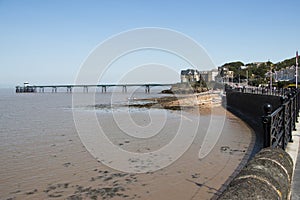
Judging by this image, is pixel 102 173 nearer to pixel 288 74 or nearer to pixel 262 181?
pixel 262 181

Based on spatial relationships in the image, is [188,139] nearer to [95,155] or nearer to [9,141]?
[95,155]

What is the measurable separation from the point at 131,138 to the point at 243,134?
6167 millimetres

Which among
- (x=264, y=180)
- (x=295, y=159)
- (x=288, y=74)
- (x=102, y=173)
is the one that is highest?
(x=288, y=74)

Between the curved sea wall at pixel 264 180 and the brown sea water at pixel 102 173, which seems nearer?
the curved sea wall at pixel 264 180

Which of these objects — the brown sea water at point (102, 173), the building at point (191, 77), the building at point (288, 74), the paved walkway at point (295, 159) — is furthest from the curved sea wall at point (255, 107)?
the building at point (191, 77)

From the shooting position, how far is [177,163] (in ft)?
33.2

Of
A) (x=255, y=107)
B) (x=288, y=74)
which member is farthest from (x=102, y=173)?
(x=288, y=74)

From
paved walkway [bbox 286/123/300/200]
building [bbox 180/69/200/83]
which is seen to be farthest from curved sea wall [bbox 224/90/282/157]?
building [bbox 180/69/200/83]

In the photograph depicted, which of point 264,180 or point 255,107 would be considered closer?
point 264,180

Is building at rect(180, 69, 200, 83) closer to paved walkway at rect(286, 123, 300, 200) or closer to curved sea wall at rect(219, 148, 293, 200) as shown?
paved walkway at rect(286, 123, 300, 200)

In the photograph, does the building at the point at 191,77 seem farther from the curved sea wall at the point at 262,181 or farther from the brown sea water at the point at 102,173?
the curved sea wall at the point at 262,181

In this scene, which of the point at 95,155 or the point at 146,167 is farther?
the point at 95,155

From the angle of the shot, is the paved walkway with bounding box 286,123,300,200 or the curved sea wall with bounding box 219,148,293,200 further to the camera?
the paved walkway with bounding box 286,123,300,200

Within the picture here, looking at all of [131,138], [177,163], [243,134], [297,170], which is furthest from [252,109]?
[297,170]
